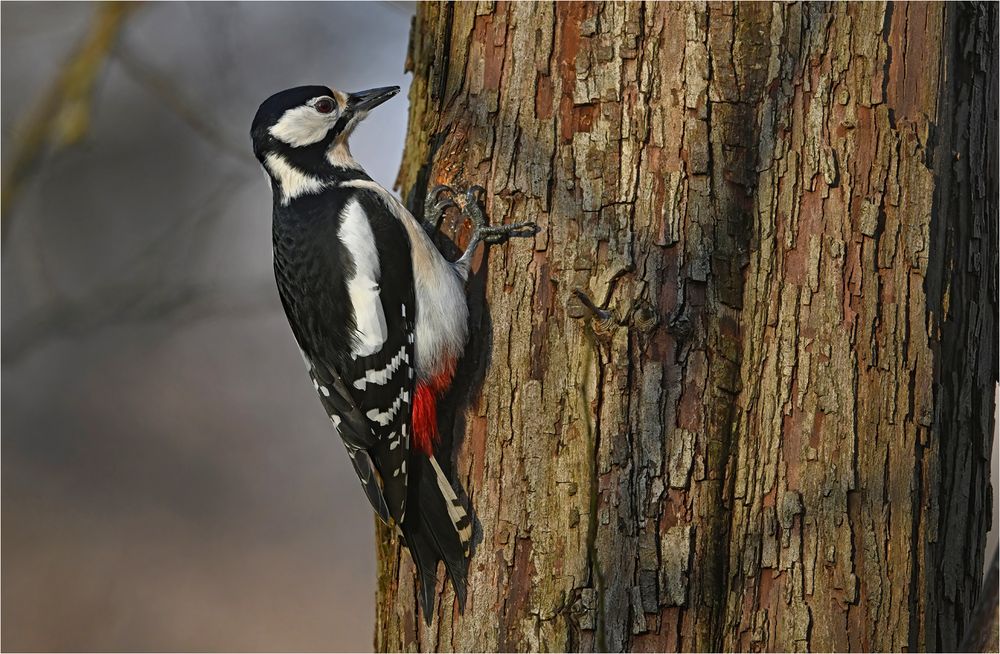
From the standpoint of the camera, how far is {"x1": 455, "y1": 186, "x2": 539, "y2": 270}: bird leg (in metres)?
2.24

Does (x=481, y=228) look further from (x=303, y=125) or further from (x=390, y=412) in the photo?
(x=303, y=125)

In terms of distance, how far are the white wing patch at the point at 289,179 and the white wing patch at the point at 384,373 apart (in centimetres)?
68

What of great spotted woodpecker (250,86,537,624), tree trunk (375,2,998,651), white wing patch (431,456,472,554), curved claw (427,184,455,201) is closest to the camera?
tree trunk (375,2,998,651)

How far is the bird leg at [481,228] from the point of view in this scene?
2.24 metres

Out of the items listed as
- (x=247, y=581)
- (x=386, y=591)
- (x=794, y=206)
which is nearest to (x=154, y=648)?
(x=247, y=581)

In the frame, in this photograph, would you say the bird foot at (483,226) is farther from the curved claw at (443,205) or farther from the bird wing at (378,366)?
the bird wing at (378,366)

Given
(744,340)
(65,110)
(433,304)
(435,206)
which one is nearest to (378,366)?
(433,304)

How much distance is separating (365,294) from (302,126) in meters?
0.71

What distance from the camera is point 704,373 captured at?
2.07 m

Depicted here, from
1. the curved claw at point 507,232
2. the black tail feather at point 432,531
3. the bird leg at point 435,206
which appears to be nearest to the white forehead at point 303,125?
the bird leg at point 435,206

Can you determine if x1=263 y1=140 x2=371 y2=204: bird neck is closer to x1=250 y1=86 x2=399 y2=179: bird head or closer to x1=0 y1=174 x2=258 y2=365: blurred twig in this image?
x1=250 y1=86 x2=399 y2=179: bird head

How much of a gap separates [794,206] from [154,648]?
4.93 metres

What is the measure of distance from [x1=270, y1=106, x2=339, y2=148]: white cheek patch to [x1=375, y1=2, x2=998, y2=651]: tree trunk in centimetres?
93

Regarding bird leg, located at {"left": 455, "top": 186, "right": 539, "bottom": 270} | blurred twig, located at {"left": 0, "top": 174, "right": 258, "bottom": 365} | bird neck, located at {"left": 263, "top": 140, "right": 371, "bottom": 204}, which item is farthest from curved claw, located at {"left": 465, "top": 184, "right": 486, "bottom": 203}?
blurred twig, located at {"left": 0, "top": 174, "right": 258, "bottom": 365}
